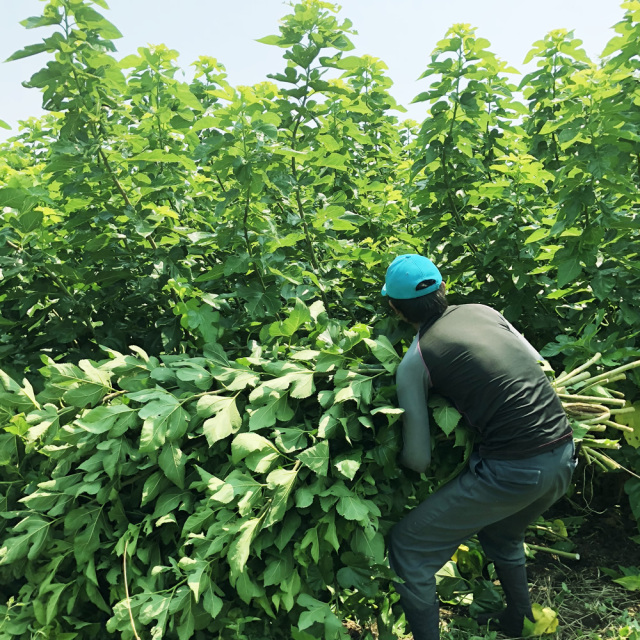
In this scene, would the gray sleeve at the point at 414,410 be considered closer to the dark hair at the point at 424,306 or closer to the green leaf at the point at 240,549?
the dark hair at the point at 424,306

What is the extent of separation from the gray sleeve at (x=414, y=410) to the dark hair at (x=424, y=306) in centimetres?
24

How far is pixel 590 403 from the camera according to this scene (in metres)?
2.86

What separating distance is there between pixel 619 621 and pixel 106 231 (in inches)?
128

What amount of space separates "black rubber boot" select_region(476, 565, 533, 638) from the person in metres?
0.37

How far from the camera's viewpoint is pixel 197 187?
3473 millimetres

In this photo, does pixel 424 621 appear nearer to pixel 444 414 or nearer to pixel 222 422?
pixel 444 414

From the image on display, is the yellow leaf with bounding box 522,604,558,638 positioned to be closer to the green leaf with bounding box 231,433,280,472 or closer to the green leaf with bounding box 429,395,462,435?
the green leaf with bounding box 429,395,462,435

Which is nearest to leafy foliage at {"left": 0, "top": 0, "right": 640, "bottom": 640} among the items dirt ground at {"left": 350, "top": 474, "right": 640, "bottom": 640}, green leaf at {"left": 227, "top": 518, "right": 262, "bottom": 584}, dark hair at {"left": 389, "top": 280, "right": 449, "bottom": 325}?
green leaf at {"left": 227, "top": 518, "right": 262, "bottom": 584}

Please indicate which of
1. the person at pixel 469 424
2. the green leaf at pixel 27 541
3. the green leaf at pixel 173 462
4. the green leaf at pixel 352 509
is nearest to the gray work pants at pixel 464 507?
the person at pixel 469 424

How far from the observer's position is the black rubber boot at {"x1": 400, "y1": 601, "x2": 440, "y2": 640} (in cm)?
256

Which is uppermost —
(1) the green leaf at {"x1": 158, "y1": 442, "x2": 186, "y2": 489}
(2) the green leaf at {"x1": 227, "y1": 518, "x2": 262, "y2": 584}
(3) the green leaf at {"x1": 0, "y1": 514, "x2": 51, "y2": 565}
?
(1) the green leaf at {"x1": 158, "y1": 442, "x2": 186, "y2": 489}

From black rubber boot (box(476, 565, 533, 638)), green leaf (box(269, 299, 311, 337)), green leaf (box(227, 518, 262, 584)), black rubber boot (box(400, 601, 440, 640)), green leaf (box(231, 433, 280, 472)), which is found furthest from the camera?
black rubber boot (box(476, 565, 533, 638))

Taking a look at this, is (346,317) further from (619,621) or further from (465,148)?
(619,621)

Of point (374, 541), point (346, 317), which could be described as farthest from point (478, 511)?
point (346, 317)
